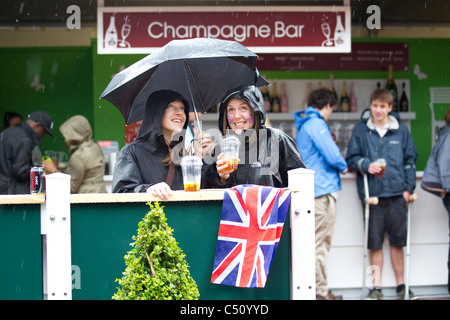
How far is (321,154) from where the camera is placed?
267 inches

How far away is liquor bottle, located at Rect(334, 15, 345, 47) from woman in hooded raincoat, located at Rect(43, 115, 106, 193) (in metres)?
2.86

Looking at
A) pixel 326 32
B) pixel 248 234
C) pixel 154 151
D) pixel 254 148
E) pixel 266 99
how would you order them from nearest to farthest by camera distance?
pixel 248 234 → pixel 154 151 → pixel 254 148 → pixel 326 32 → pixel 266 99

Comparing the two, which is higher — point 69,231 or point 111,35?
point 111,35

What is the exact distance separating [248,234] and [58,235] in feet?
3.53

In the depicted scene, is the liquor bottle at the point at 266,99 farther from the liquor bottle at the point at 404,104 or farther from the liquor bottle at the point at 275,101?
the liquor bottle at the point at 404,104

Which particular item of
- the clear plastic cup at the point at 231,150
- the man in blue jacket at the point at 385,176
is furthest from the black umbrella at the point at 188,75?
the man in blue jacket at the point at 385,176

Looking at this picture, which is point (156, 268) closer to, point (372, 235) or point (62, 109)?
point (372, 235)

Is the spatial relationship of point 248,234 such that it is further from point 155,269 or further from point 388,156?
point 388,156

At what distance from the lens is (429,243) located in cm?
743

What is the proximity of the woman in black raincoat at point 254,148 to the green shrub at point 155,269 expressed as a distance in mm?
1033

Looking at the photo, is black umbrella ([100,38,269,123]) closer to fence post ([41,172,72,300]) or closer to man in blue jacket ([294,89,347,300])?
fence post ([41,172,72,300])

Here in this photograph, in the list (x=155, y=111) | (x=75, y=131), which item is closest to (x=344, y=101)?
(x=75, y=131)

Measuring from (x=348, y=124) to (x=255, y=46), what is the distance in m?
3.28

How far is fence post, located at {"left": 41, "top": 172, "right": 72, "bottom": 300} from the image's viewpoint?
3.86m
